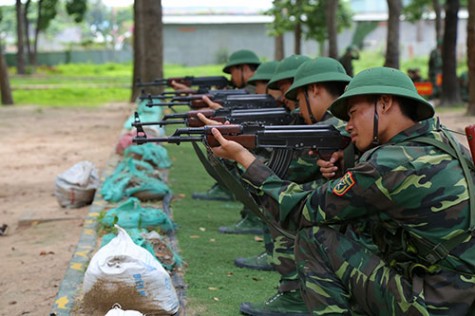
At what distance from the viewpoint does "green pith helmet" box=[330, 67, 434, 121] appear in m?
3.60

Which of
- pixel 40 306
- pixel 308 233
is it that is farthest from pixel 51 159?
pixel 308 233

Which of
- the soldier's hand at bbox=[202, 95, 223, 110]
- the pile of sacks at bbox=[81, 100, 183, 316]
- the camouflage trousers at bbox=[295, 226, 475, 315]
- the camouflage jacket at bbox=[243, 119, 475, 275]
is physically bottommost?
the pile of sacks at bbox=[81, 100, 183, 316]

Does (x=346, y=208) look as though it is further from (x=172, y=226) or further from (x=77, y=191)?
(x=77, y=191)

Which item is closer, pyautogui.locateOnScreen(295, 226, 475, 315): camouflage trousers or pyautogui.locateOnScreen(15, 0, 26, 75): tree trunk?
pyautogui.locateOnScreen(295, 226, 475, 315): camouflage trousers

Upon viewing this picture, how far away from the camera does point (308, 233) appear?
396 centimetres

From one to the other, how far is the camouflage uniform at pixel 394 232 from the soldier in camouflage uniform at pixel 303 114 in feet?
2.90

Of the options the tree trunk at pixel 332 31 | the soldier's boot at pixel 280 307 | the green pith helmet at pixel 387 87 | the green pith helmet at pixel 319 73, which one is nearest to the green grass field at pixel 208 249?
the soldier's boot at pixel 280 307

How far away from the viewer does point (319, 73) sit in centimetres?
483

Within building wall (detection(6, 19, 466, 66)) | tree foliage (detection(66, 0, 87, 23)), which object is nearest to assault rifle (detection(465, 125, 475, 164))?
tree foliage (detection(66, 0, 87, 23))

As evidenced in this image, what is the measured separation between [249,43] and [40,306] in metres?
50.0

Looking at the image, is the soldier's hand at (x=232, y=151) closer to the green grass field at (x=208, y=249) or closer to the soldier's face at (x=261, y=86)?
the green grass field at (x=208, y=249)

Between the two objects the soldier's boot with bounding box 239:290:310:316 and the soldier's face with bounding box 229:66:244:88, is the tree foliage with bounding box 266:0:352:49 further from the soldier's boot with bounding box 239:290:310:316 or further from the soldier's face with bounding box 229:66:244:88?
the soldier's boot with bounding box 239:290:310:316

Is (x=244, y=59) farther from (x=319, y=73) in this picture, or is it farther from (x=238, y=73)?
(x=319, y=73)

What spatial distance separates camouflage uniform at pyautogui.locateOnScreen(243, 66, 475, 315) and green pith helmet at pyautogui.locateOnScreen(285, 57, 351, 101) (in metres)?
1.01
